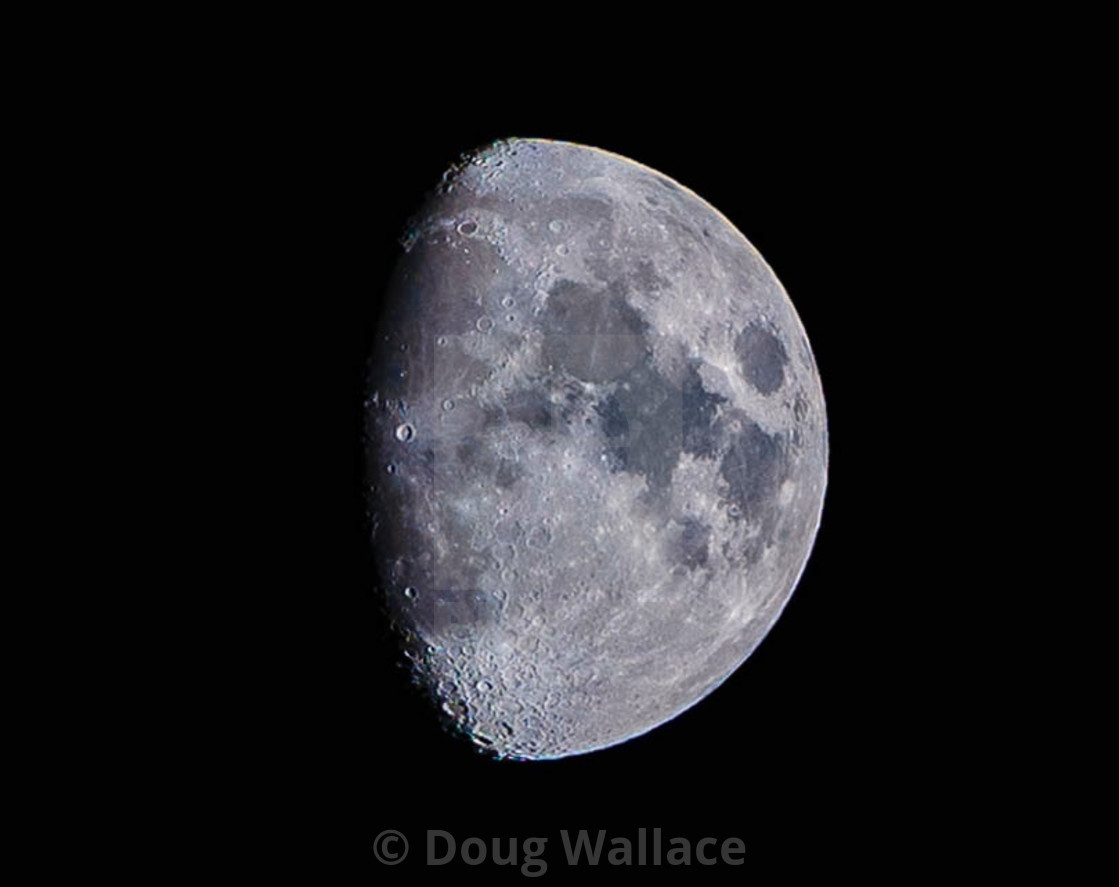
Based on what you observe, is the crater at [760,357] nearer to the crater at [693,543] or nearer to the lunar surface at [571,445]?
the lunar surface at [571,445]

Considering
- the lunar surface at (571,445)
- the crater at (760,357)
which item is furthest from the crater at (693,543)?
the crater at (760,357)

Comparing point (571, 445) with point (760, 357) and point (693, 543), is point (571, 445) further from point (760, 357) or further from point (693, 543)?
point (760, 357)

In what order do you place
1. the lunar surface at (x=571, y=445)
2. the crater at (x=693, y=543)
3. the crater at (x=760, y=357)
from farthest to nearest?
the crater at (x=760, y=357) < the crater at (x=693, y=543) < the lunar surface at (x=571, y=445)

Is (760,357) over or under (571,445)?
over

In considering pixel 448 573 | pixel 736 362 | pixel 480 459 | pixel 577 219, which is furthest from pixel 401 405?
pixel 736 362

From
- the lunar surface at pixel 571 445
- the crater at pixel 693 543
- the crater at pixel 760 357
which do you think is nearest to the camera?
the lunar surface at pixel 571 445

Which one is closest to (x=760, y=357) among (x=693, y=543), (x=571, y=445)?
(x=693, y=543)

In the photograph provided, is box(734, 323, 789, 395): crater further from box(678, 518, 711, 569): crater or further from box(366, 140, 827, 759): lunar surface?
box(678, 518, 711, 569): crater

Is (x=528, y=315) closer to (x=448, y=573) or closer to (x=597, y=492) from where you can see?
(x=597, y=492)
